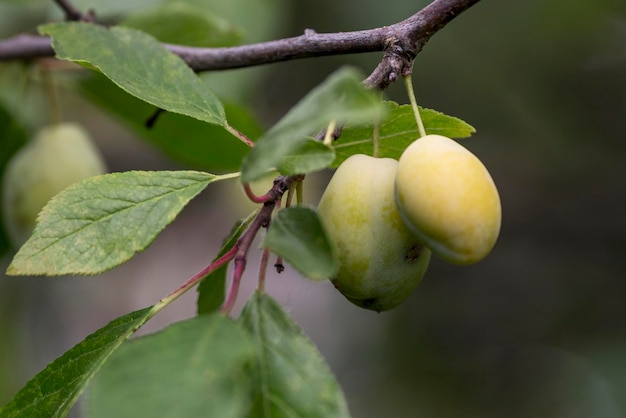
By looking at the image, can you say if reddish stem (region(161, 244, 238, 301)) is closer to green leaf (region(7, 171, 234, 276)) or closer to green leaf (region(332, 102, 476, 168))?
green leaf (region(7, 171, 234, 276))

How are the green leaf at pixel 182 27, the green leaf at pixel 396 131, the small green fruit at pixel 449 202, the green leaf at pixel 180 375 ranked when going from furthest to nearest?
the green leaf at pixel 182 27 < the green leaf at pixel 396 131 < the small green fruit at pixel 449 202 < the green leaf at pixel 180 375

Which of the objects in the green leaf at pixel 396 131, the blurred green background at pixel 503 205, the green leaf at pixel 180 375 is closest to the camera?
the green leaf at pixel 180 375

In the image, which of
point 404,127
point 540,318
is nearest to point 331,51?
point 404,127

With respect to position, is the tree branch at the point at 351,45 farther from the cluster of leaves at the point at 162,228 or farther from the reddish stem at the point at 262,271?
the reddish stem at the point at 262,271

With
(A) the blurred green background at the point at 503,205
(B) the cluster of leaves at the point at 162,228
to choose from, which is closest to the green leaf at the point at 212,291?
(B) the cluster of leaves at the point at 162,228

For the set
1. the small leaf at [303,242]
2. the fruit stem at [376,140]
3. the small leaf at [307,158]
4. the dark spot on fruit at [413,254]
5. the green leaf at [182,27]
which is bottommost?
the small leaf at [303,242]

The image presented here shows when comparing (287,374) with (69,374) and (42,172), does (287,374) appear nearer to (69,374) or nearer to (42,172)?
(69,374)
